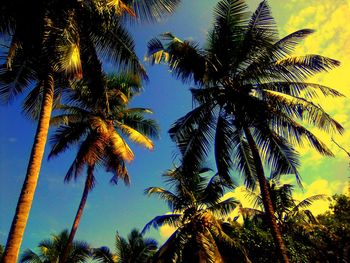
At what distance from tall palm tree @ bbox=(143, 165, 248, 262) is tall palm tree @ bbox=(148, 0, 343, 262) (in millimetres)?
1783

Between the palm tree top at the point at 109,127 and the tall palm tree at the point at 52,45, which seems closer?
the tall palm tree at the point at 52,45

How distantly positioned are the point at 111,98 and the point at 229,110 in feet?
27.3

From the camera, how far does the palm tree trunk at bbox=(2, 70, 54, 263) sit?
5916mm

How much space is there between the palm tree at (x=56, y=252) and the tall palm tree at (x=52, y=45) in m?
15.7

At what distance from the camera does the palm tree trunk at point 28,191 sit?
5916 millimetres

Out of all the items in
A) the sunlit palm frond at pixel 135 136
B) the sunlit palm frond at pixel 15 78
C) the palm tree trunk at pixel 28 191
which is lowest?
the palm tree trunk at pixel 28 191

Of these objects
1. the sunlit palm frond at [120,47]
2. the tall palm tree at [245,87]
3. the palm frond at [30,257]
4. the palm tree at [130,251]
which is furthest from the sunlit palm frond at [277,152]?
the palm frond at [30,257]

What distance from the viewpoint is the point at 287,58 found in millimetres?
11805

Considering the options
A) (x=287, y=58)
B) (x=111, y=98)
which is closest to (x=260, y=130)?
(x=287, y=58)

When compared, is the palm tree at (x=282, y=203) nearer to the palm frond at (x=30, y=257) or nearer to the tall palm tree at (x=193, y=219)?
the tall palm tree at (x=193, y=219)

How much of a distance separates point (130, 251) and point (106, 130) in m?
12.5

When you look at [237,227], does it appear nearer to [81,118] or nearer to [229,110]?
[229,110]

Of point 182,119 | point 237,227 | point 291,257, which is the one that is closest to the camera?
point 182,119

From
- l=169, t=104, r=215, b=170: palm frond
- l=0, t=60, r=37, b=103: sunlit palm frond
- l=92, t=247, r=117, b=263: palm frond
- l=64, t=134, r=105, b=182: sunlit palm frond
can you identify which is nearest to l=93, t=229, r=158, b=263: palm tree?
l=92, t=247, r=117, b=263: palm frond
